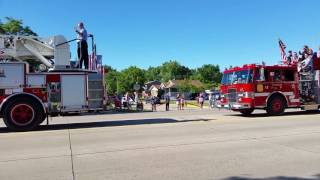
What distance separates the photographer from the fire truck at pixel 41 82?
1476 centimetres

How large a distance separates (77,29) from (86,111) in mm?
3274

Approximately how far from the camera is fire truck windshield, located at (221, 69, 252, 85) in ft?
65.9

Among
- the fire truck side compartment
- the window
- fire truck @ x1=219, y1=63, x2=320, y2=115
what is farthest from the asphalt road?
the window

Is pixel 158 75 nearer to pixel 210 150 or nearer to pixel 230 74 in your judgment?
pixel 230 74

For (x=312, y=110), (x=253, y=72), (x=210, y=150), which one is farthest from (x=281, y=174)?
(x=312, y=110)

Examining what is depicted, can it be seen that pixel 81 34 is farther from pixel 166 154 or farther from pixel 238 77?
pixel 166 154

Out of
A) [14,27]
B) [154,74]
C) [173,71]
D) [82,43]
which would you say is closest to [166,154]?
[82,43]

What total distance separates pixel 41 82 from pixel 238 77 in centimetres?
942

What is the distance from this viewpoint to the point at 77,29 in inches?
666

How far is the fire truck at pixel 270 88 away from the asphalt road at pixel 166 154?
630 cm

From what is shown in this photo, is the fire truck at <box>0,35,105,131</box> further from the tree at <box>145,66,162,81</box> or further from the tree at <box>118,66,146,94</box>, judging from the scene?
the tree at <box>145,66,162,81</box>

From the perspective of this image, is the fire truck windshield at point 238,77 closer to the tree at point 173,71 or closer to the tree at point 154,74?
the tree at point 173,71

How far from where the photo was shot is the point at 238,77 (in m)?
20.7

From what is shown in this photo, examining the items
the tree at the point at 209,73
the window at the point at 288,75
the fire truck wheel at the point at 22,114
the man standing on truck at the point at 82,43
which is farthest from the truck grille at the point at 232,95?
the tree at the point at 209,73
